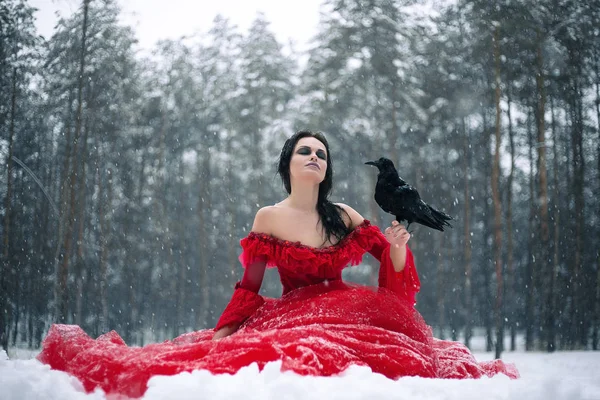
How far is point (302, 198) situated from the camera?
7.75 ft

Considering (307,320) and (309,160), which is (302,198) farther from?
(307,320)

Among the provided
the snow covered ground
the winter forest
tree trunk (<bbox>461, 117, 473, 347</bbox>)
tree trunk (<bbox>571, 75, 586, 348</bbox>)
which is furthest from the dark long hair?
tree trunk (<bbox>461, 117, 473, 347</bbox>)

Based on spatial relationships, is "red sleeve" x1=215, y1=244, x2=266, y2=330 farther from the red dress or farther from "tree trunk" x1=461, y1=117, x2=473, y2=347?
"tree trunk" x1=461, y1=117, x2=473, y2=347

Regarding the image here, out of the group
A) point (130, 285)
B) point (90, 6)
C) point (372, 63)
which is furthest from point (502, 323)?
point (90, 6)

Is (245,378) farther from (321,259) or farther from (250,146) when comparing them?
(250,146)

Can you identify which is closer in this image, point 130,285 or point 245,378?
point 245,378

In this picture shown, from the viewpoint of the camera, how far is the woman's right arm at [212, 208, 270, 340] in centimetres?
204

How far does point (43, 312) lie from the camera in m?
4.97

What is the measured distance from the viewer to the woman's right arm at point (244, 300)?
2.04m

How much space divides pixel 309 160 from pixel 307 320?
30.4 inches

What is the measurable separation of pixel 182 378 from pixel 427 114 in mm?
6841

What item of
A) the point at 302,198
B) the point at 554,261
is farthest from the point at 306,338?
the point at 554,261

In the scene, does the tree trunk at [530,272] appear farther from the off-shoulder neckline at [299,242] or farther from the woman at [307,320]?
the off-shoulder neckline at [299,242]

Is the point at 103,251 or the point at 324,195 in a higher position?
the point at 324,195
